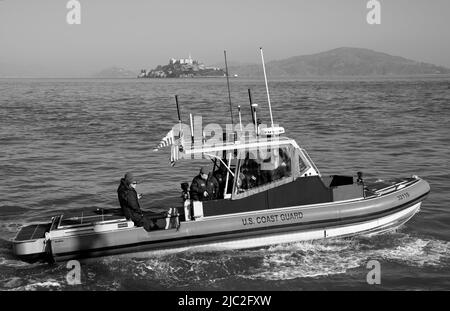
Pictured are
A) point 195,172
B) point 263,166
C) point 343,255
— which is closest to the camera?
point 343,255

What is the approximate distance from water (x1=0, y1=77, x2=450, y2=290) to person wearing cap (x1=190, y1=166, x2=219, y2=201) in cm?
116

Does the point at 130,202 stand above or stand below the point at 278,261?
above

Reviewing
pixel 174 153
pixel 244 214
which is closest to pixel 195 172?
pixel 244 214

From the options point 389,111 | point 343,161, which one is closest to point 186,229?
point 343,161

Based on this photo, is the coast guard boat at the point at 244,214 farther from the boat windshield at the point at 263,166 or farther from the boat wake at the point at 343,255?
the boat wake at the point at 343,255

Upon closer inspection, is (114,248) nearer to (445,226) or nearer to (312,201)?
(312,201)

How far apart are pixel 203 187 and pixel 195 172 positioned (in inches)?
353

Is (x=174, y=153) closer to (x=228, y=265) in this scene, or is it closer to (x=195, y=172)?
(x=228, y=265)

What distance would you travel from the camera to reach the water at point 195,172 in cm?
967

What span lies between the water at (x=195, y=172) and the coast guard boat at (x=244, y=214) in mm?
→ 325

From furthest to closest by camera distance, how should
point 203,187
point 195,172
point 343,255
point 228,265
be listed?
1. point 195,172
2. point 203,187
3. point 343,255
4. point 228,265

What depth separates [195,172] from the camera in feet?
64.4
